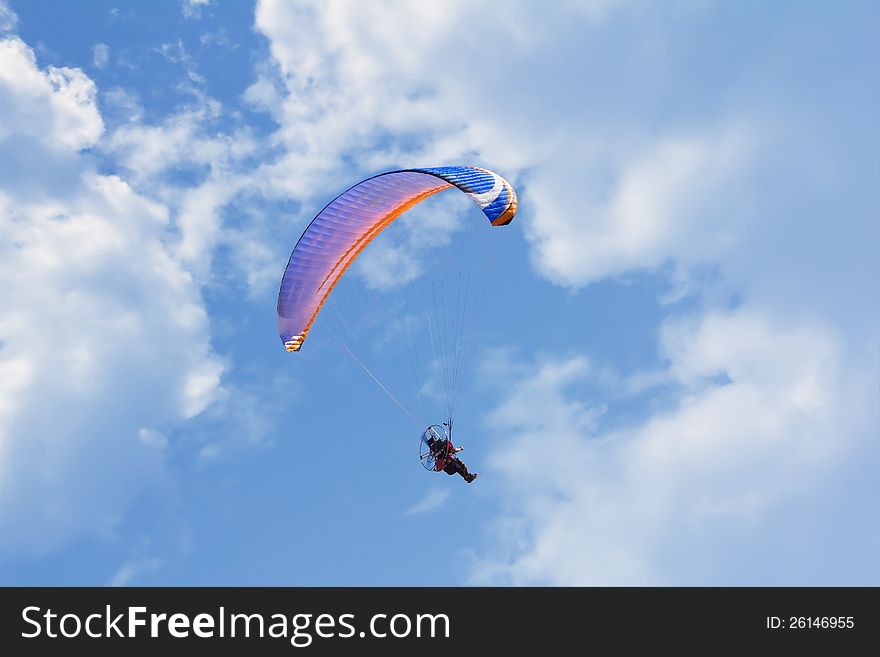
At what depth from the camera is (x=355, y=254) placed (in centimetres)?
3991

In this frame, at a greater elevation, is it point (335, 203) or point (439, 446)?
point (335, 203)

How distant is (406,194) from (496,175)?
397 cm
